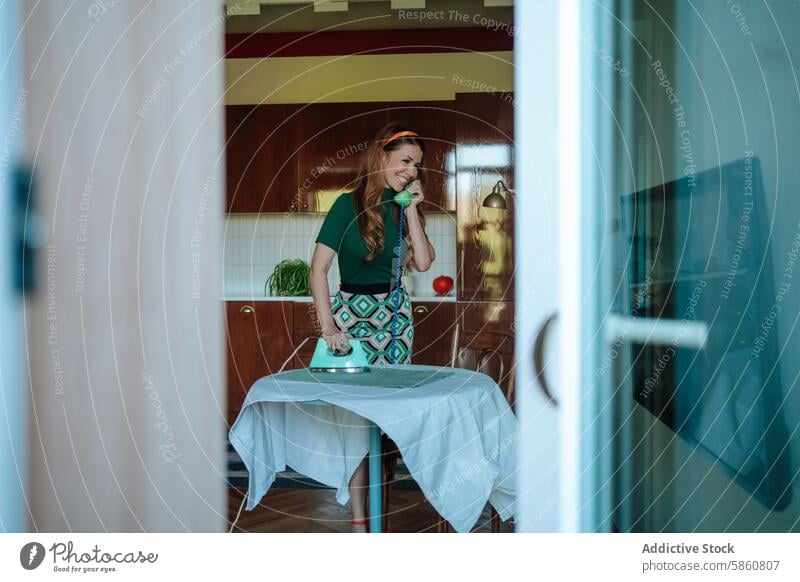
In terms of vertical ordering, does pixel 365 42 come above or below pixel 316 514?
above

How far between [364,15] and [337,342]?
7.45ft

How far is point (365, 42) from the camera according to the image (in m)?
3.71

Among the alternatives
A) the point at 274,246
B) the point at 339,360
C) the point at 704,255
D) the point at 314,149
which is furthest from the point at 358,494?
the point at 274,246

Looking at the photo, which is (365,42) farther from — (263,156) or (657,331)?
(657,331)

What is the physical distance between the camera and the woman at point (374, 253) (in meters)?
1.81

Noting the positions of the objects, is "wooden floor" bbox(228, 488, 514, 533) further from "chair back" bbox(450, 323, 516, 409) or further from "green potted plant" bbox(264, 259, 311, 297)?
"green potted plant" bbox(264, 259, 311, 297)

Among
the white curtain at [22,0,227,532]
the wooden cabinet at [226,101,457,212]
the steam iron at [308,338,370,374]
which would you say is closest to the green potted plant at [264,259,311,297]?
the wooden cabinet at [226,101,457,212]

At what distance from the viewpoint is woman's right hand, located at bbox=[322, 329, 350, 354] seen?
5.42 ft

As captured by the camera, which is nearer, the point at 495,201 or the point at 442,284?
the point at 495,201

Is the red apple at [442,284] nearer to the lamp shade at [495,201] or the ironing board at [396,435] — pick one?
the lamp shade at [495,201]

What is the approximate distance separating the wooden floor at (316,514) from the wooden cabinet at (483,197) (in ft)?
3.13

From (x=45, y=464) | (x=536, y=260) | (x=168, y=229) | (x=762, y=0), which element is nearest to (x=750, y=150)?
(x=762, y=0)

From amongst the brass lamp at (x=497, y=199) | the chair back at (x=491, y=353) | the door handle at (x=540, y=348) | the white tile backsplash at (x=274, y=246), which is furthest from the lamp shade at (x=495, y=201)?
the door handle at (x=540, y=348)
